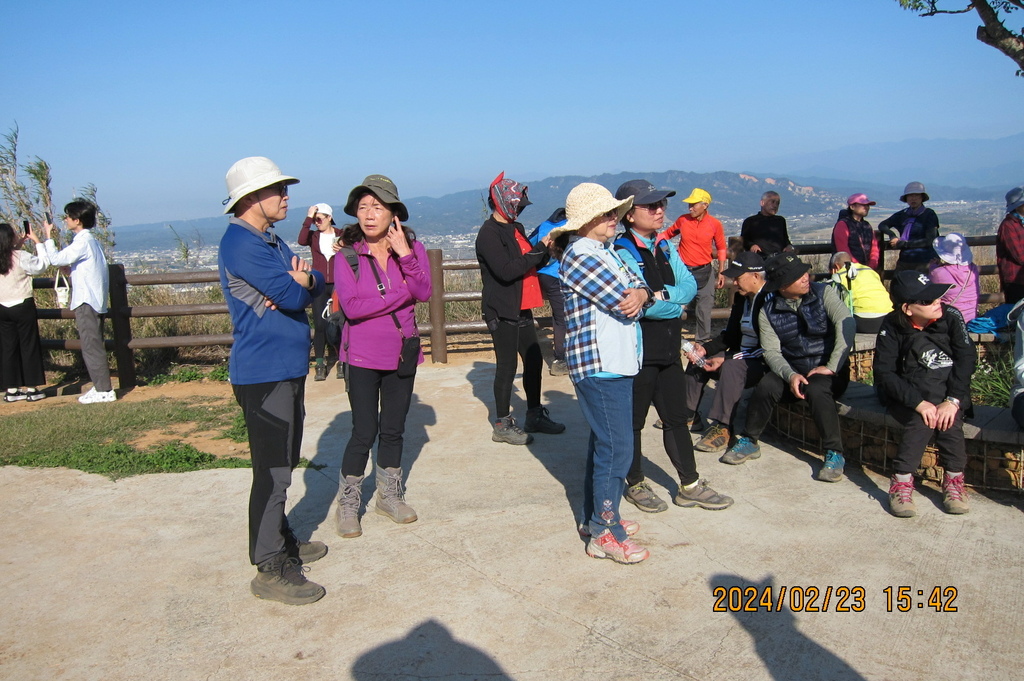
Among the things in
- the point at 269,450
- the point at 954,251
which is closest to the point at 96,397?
the point at 269,450

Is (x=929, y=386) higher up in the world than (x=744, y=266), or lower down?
lower down

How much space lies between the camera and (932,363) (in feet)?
14.3

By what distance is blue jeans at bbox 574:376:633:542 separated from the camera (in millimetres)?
3684

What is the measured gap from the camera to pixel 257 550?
3535 mm

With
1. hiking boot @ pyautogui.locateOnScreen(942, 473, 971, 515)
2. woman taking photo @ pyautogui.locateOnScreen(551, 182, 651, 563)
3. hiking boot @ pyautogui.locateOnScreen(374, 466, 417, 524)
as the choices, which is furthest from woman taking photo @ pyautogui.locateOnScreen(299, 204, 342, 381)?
hiking boot @ pyautogui.locateOnScreen(942, 473, 971, 515)

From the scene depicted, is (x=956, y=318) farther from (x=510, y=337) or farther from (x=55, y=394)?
(x=55, y=394)

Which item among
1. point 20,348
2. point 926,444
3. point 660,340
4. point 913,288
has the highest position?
point 913,288

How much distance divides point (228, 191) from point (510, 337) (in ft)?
8.72

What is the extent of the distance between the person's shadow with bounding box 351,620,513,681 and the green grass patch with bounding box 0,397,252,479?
2.68 meters

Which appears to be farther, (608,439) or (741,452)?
(741,452)

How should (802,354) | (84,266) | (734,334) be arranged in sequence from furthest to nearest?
(84,266) → (734,334) → (802,354)

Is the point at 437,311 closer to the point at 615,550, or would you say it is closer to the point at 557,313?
the point at 557,313

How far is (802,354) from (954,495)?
4.03 ft

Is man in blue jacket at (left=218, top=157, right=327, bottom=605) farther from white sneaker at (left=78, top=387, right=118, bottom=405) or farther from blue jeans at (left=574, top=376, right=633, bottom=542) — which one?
white sneaker at (left=78, top=387, right=118, bottom=405)
